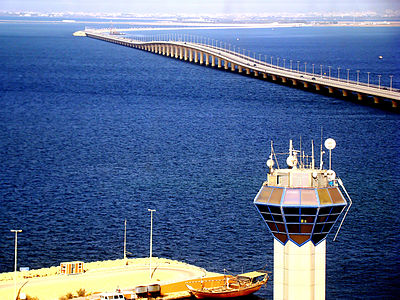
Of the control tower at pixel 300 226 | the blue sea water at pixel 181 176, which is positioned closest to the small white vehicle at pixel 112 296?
the blue sea water at pixel 181 176

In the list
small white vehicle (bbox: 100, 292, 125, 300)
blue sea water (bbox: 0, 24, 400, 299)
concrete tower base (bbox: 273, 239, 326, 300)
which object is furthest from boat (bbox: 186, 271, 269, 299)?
concrete tower base (bbox: 273, 239, 326, 300)

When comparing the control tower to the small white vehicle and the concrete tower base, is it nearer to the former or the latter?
the concrete tower base

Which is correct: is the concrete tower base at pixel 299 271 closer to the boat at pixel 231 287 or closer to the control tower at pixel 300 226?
the control tower at pixel 300 226

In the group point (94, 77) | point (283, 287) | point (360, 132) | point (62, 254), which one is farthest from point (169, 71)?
point (283, 287)

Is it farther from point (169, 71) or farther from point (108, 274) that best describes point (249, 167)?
point (169, 71)

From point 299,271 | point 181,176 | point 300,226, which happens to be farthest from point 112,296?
point 181,176
